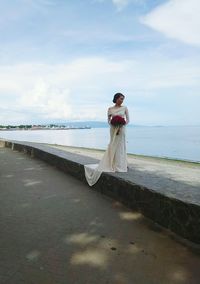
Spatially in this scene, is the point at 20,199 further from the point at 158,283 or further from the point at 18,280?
the point at 158,283

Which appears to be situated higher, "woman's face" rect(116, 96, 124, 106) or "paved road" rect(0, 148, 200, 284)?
"woman's face" rect(116, 96, 124, 106)

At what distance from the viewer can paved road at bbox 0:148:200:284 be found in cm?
359

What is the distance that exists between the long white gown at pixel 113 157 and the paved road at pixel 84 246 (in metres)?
0.74

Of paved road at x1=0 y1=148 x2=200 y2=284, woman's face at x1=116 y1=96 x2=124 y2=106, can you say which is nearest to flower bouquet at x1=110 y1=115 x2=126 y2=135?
woman's face at x1=116 y1=96 x2=124 y2=106

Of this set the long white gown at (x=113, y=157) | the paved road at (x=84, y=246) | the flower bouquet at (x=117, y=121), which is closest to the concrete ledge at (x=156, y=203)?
the paved road at (x=84, y=246)

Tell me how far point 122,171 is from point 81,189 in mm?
1034

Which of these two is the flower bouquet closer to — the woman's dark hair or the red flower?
the red flower

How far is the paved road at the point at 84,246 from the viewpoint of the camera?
3.59 m

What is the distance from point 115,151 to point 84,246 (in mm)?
3666

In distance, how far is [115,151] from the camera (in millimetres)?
7844

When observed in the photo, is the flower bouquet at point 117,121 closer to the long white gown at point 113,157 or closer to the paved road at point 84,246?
the long white gown at point 113,157

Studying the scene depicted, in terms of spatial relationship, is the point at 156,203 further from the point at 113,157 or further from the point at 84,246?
the point at 113,157

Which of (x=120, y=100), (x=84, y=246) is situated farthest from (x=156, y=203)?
(x=120, y=100)

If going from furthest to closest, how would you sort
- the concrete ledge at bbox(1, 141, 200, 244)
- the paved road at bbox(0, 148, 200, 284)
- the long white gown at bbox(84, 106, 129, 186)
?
the long white gown at bbox(84, 106, 129, 186) → the concrete ledge at bbox(1, 141, 200, 244) → the paved road at bbox(0, 148, 200, 284)
